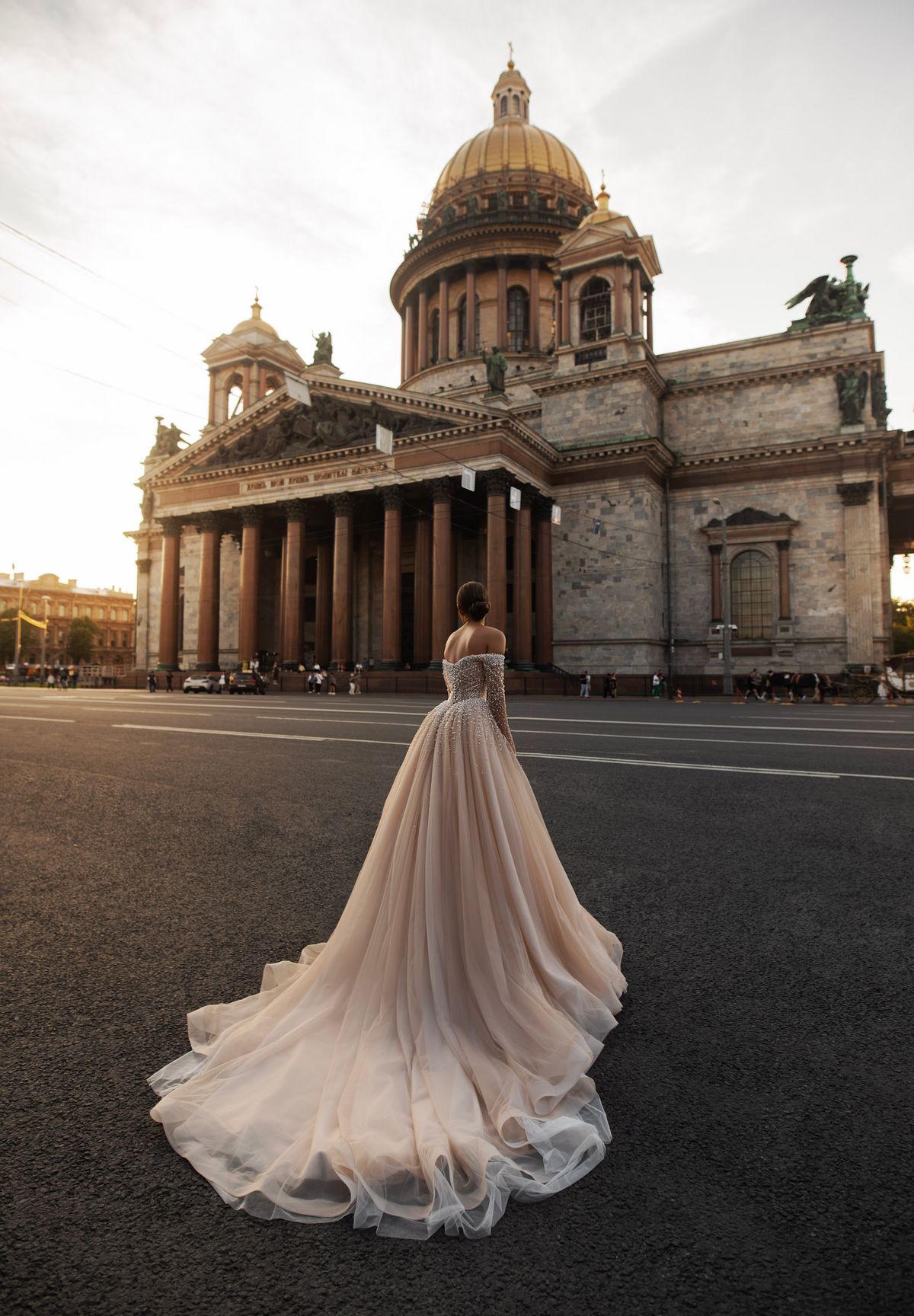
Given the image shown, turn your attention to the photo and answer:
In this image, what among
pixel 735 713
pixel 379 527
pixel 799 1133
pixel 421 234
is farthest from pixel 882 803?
pixel 421 234

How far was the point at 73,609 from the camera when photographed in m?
118

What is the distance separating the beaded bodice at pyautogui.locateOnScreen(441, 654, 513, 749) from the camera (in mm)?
3162

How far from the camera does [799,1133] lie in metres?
2.18

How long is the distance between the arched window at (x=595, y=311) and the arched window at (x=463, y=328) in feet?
36.2

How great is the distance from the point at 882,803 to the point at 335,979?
20.1ft

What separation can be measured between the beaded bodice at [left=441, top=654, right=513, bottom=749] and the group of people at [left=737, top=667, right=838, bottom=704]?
90.6 feet

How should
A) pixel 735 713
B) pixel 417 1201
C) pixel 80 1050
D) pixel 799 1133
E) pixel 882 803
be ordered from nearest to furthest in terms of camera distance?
pixel 417 1201, pixel 799 1133, pixel 80 1050, pixel 882 803, pixel 735 713

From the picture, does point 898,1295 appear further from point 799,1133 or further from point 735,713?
point 735,713

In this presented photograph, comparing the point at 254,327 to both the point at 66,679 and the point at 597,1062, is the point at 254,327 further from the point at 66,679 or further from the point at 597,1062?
the point at 597,1062

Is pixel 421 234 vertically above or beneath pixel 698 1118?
above

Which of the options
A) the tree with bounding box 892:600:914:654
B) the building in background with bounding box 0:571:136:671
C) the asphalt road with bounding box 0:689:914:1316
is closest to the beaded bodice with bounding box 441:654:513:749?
the asphalt road with bounding box 0:689:914:1316

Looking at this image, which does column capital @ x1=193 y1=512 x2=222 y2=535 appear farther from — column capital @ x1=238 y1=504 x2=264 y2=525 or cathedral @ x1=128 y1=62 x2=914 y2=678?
column capital @ x1=238 y1=504 x2=264 y2=525

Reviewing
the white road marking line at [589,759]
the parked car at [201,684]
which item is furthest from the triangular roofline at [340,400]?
the white road marking line at [589,759]

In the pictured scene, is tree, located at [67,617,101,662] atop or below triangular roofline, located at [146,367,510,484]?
below
